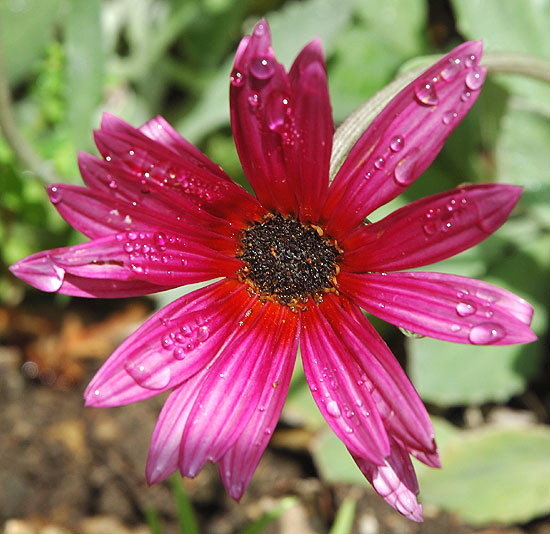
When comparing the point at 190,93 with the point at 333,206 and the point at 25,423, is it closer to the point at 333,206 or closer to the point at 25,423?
the point at 25,423

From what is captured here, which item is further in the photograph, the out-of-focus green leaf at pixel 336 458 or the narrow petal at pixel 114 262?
the out-of-focus green leaf at pixel 336 458

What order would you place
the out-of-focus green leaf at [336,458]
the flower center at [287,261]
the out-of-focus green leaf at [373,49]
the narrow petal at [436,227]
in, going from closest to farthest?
the narrow petal at [436,227] < the flower center at [287,261] < the out-of-focus green leaf at [336,458] < the out-of-focus green leaf at [373,49]

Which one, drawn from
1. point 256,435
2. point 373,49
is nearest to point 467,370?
point 373,49

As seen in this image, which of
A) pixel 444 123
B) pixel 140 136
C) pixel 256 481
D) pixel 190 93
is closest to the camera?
pixel 444 123

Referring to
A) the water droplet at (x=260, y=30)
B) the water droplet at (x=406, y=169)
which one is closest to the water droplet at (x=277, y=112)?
the water droplet at (x=260, y=30)

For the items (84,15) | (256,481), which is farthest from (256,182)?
(256,481)

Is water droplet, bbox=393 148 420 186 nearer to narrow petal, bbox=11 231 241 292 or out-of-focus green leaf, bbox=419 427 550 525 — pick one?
narrow petal, bbox=11 231 241 292

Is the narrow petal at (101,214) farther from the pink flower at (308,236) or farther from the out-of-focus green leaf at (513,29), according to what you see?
the out-of-focus green leaf at (513,29)
